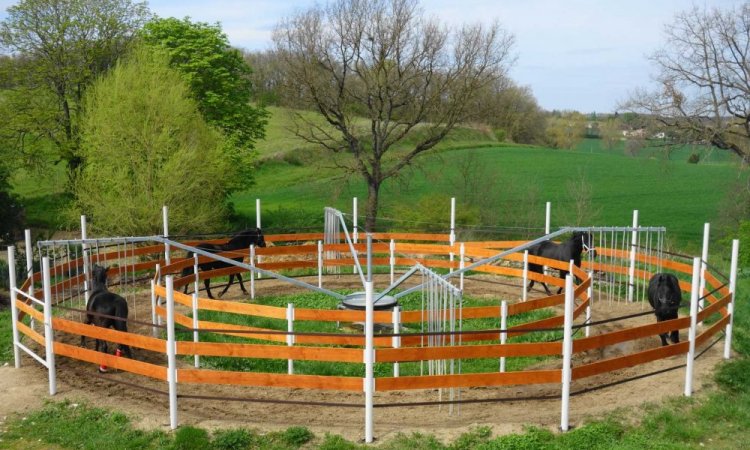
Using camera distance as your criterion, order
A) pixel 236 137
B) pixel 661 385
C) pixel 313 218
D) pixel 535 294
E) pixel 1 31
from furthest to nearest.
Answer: pixel 313 218, pixel 236 137, pixel 1 31, pixel 535 294, pixel 661 385

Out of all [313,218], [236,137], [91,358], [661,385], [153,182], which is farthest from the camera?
[313,218]

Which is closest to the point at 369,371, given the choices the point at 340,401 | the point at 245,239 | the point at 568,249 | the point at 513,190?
the point at 340,401

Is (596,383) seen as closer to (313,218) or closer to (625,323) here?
(625,323)

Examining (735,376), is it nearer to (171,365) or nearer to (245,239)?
(171,365)

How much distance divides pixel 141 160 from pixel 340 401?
14951mm

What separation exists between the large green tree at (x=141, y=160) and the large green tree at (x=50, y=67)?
227 inches

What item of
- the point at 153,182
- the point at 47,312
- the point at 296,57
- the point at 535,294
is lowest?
the point at 535,294

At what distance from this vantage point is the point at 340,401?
7.80 meters

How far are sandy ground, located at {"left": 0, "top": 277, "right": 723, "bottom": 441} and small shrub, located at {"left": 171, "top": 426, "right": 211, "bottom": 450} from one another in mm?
337

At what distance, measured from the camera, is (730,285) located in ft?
29.8

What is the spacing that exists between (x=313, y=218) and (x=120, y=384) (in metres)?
22.8

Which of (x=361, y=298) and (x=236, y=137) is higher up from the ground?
(x=236, y=137)

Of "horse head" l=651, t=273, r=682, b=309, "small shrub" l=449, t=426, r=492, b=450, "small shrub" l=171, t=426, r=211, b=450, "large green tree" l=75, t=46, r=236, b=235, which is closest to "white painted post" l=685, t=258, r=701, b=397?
"horse head" l=651, t=273, r=682, b=309

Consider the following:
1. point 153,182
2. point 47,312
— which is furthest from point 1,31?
point 47,312
